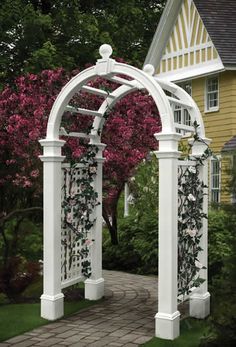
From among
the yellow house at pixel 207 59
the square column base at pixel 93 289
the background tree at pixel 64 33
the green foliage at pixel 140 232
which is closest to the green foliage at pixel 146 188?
the green foliage at pixel 140 232

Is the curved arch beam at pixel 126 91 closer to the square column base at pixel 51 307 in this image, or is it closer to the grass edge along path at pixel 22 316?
the square column base at pixel 51 307

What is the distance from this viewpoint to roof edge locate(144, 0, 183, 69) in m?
16.8

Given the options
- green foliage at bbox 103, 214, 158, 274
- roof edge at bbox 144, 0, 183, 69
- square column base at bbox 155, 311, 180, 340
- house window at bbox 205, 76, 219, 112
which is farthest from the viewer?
roof edge at bbox 144, 0, 183, 69

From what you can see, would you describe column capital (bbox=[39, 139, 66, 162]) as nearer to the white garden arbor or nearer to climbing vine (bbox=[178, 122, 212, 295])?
the white garden arbor

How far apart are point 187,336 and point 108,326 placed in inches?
40.7

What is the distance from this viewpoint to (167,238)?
20.7ft

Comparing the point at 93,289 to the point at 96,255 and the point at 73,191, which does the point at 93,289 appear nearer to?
the point at 96,255

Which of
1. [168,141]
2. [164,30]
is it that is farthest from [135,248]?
[164,30]

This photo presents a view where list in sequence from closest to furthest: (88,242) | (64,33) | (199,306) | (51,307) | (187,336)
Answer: (187,336), (51,307), (199,306), (88,242), (64,33)

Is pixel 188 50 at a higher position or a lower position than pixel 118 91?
higher

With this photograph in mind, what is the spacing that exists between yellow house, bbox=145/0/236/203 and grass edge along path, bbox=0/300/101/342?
25.1 feet

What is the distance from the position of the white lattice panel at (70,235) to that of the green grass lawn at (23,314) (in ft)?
1.20

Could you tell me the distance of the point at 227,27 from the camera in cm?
1570

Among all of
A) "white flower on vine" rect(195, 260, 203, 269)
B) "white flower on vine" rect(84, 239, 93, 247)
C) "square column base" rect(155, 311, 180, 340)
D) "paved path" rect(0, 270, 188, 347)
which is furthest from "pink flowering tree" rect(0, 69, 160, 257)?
"square column base" rect(155, 311, 180, 340)
